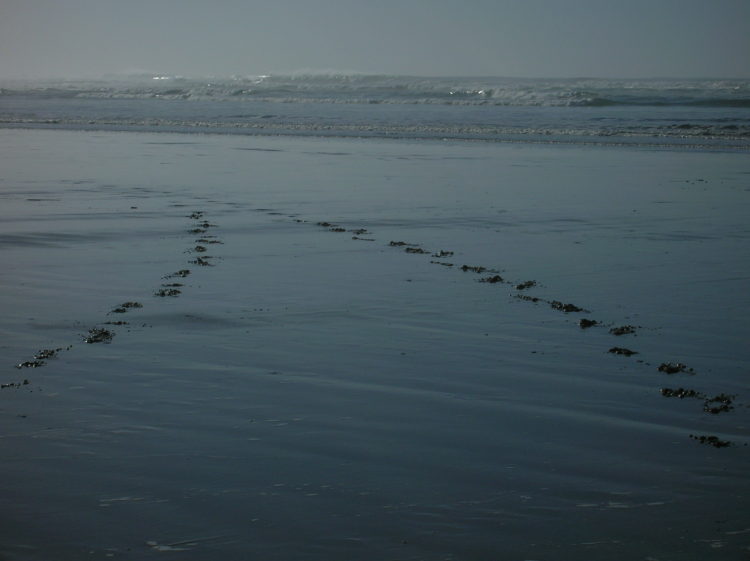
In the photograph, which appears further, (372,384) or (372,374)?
(372,374)

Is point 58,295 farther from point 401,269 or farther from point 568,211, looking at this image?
point 568,211

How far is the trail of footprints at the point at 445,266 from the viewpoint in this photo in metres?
5.38

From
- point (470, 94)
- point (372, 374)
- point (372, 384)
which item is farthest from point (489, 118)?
point (372, 384)

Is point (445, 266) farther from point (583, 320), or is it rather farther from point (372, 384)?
point (372, 384)

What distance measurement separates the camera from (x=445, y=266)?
30.7 feet

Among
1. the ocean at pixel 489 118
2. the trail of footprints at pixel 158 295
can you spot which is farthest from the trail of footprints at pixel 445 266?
the ocean at pixel 489 118

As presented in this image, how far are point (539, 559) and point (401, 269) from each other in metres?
5.84

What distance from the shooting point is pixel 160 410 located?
5.01 meters

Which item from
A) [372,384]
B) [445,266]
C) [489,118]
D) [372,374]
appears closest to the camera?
[372,384]

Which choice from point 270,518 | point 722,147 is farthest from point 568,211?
point 722,147

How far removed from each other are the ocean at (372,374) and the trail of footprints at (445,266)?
0.03 meters

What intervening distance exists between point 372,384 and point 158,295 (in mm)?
2959

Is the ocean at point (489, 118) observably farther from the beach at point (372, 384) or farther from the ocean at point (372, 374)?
the beach at point (372, 384)

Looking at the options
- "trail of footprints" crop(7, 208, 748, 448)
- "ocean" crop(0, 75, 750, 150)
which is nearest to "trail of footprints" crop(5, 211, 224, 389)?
"trail of footprints" crop(7, 208, 748, 448)
